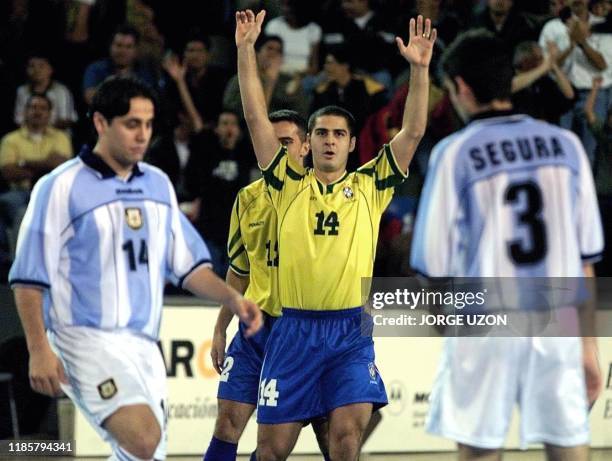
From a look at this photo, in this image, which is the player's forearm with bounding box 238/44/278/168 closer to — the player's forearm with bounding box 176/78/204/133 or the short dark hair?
the short dark hair

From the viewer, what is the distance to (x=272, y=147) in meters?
7.25

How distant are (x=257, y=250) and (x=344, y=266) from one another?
0.76 meters

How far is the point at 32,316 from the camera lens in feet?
18.2

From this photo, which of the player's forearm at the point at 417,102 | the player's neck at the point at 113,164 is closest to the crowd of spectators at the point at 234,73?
the player's forearm at the point at 417,102

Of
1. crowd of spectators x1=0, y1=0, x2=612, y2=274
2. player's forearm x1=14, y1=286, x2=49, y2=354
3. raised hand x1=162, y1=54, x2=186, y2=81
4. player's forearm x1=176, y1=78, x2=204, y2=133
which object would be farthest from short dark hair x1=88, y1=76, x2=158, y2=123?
raised hand x1=162, y1=54, x2=186, y2=81

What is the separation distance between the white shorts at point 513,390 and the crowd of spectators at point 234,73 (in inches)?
223

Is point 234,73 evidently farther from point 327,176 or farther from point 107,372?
point 107,372

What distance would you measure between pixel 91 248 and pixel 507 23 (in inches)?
306

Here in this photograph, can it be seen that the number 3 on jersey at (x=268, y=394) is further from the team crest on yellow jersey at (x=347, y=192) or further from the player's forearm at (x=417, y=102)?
the player's forearm at (x=417, y=102)

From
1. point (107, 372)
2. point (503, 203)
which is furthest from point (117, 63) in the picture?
point (503, 203)

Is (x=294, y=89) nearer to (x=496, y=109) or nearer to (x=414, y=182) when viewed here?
(x=414, y=182)

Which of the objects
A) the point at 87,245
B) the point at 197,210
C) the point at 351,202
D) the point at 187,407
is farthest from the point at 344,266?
the point at 197,210

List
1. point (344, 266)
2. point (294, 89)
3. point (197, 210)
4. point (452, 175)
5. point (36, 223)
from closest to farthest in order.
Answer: point (452, 175), point (36, 223), point (344, 266), point (197, 210), point (294, 89)

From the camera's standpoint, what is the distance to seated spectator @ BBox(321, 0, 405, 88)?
40.7ft
